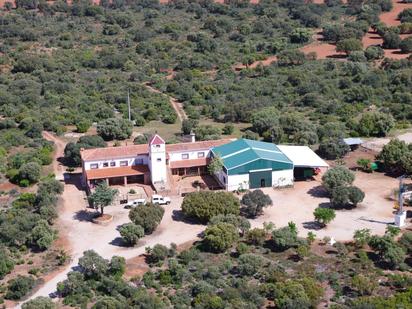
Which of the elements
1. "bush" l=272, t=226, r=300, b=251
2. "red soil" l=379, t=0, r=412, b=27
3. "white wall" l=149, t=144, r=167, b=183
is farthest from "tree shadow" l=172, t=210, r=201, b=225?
"red soil" l=379, t=0, r=412, b=27

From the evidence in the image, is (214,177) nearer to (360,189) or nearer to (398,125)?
(360,189)

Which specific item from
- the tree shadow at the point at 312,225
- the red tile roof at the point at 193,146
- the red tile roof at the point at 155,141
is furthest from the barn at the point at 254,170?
the tree shadow at the point at 312,225

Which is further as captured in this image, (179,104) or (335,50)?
(335,50)

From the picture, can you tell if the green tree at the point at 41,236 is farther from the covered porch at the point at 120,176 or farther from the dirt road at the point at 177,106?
the dirt road at the point at 177,106

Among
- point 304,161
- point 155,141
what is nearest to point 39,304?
point 155,141

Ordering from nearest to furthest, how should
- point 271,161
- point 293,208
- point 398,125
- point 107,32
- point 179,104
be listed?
point 293,208, point 271,161, point 398,125, point 179,104, point 107,32

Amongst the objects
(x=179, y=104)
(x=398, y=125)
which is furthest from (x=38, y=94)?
(x=398, y=125)

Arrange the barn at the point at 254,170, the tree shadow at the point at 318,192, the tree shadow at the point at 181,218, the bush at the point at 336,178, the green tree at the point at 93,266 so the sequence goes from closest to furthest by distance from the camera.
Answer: the green tree at the point at 93,266, the tree shadow at the point at 181,218, the bush at the point at 336,178, the tree shadow at the point at 318,192, the barn at the point at 254,170
